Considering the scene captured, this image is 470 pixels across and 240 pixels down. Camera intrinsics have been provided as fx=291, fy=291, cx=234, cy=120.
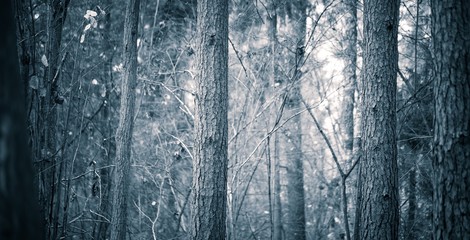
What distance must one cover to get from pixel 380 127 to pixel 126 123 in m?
4.24

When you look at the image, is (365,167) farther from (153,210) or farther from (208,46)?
(153,210)

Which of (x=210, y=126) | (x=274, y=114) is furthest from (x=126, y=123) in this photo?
(x=274, y=114)

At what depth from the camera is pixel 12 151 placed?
110cm

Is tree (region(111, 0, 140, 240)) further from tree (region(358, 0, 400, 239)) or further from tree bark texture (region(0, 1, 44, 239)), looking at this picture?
tree bark texture (region(0, 1, 44, 239))

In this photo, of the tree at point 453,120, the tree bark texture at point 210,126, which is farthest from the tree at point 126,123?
the tree at point 453,120

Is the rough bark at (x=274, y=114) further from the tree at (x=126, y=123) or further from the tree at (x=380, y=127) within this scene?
the tree at (x=126, y=123)

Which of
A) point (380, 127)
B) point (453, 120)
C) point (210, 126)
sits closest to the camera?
point (453, 120)

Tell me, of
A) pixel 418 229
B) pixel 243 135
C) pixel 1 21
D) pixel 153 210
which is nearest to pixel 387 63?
pixel 243 135

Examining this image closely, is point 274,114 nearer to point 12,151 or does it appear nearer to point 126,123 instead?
point 126,123

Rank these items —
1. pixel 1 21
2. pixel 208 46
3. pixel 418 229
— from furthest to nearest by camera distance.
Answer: pixel 418 229 → pixel 208 46 → pixel 1 21

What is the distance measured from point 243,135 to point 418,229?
5.63 metres

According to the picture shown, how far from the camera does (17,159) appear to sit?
1126mm

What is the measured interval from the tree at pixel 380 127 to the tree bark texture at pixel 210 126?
213 cm

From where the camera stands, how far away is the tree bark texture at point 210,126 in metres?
3.76
